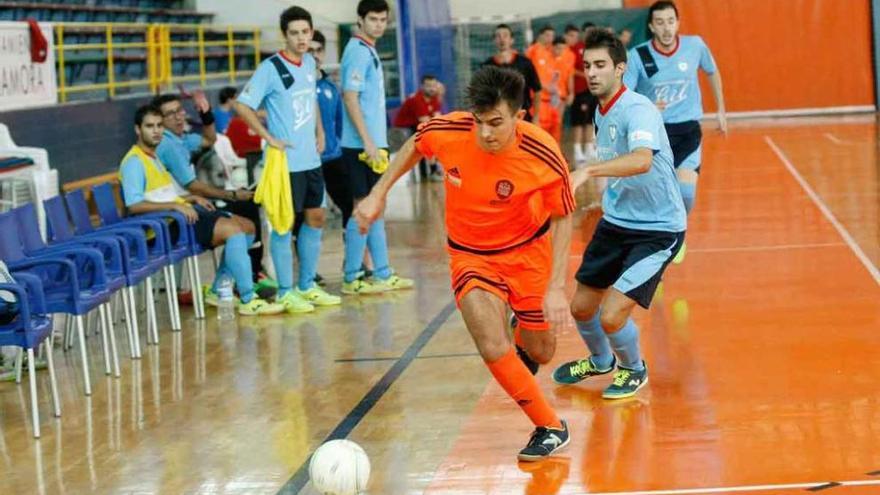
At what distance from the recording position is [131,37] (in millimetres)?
21562

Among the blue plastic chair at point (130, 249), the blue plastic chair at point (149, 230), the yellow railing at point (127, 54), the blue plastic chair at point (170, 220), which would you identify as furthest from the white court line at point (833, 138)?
the blue plastic chair at point (130, 249)

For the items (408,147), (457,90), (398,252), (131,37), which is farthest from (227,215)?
(457,90)

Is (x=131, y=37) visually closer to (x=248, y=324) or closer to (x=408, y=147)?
(x=248, y=324)

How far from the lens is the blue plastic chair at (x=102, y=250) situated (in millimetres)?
8211

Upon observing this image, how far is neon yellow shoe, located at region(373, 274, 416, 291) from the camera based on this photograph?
418 inches

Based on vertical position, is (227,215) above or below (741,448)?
above

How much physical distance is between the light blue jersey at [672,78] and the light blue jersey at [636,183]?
3334 mm

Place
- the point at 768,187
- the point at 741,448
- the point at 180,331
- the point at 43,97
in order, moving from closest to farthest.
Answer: the point at 741,448 < the point at 180,331 < the point at 43,97 < the point at 768,187

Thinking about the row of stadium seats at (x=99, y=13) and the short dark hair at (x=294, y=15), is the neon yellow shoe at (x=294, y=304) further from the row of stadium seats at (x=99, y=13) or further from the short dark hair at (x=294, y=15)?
the row of stadium seats at (x=99, y=13)

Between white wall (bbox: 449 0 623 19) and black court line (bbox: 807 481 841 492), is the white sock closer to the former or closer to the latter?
white wall (bbox: 449 0 623 19)

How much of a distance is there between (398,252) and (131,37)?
1040cm

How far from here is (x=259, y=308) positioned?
993cm

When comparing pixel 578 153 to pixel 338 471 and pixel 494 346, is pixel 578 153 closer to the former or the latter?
pixel 494 346

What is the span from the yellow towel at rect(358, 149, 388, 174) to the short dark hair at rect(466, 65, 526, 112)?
4.78 meters
